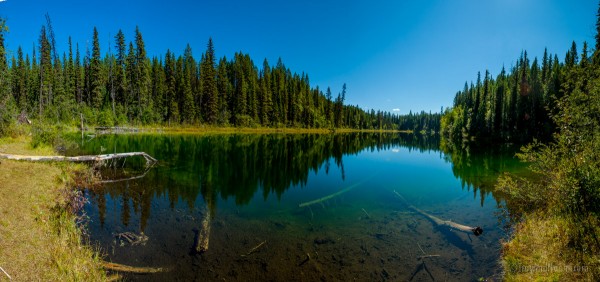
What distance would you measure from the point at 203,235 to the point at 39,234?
472 centimetres

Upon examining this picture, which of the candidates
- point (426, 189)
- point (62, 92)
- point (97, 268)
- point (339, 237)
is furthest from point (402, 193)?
point (62, 92)

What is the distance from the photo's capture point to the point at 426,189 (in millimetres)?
20438

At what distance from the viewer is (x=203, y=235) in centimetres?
1021

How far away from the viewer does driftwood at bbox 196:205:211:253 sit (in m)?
9.25

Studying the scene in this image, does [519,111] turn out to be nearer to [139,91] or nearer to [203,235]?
[203,235]

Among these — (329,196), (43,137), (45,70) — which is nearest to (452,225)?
(329,196)

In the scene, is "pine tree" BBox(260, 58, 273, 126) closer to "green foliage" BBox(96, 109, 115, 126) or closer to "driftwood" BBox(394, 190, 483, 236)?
"green foliage" BBox(96, 109, 115, 126)

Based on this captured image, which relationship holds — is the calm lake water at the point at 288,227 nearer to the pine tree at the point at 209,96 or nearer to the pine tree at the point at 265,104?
the pine tree at the point at 209,96

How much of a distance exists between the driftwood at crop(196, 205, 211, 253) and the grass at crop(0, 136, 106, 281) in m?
2.83

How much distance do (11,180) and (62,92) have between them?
7731 centimetres

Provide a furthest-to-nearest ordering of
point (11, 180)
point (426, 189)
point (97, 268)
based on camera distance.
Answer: point (426, 189) → point (11, 180) → point (97, 268)

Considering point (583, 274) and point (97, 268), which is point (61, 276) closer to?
point (97, 268)

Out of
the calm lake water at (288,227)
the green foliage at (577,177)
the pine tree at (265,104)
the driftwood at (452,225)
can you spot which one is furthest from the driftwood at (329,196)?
the pine tree at (265,104)

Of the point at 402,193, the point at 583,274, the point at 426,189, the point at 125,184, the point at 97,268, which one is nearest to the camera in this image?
the point at 583,274
